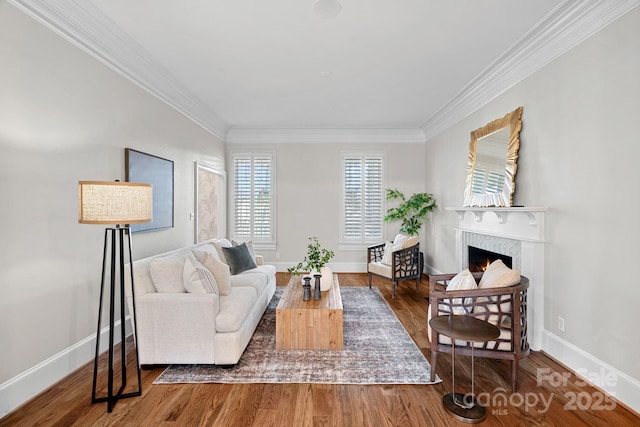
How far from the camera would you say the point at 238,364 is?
282cm

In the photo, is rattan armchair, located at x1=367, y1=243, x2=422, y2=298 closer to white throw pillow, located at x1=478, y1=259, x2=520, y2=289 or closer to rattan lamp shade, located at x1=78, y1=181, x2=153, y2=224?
white throw pillow, located at x1=478, y1=259, x2=520, y2=289

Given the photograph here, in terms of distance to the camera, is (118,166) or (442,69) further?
(442,69)

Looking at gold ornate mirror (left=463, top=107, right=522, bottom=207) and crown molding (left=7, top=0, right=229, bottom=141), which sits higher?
crown molding (left=7, top=0, right=229, bottom=141)

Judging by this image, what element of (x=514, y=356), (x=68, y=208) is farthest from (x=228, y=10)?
(x=514, y=356)

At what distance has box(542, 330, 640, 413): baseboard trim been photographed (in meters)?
2.19

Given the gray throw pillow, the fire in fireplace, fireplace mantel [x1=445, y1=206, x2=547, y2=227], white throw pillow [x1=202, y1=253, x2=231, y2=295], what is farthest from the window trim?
white throw pillow [x1=202, y1=253, x2=231, y2=295]

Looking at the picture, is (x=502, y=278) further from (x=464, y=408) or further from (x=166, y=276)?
(x=166, y=276)

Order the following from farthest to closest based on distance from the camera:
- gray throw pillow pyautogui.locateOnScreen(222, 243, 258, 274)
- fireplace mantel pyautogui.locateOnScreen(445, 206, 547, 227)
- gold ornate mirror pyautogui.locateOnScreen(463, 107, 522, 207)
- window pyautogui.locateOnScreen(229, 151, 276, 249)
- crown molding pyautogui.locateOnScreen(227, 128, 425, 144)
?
1. window pyautogui.locateOnScreen(229, 151, 276, 249)
2. crown molding pyautogui.locateOnScreen(227, 128, 425, 144)
3. gray throw pillow pyautogui.locateOnScreen(222, 243, 258, 274)
4. gold ornate mirror pyautogui.locateOnScreen(463, 107, 522, 207)
5. fireplace mantel pyautogui.locateOnScreen(445, 206, 547, 227)

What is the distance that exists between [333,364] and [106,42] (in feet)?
11.5

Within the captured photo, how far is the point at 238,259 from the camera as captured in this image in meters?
4.44

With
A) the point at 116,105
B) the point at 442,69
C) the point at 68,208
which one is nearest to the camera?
the point at 68,208

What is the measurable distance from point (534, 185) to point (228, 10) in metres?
3.23

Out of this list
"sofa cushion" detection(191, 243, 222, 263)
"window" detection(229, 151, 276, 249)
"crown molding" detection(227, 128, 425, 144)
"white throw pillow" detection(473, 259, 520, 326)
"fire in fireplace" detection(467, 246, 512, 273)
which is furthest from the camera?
"window" detection(229, 151, 276, 249)

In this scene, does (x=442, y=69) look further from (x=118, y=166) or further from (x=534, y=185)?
(x=118, y=166)
